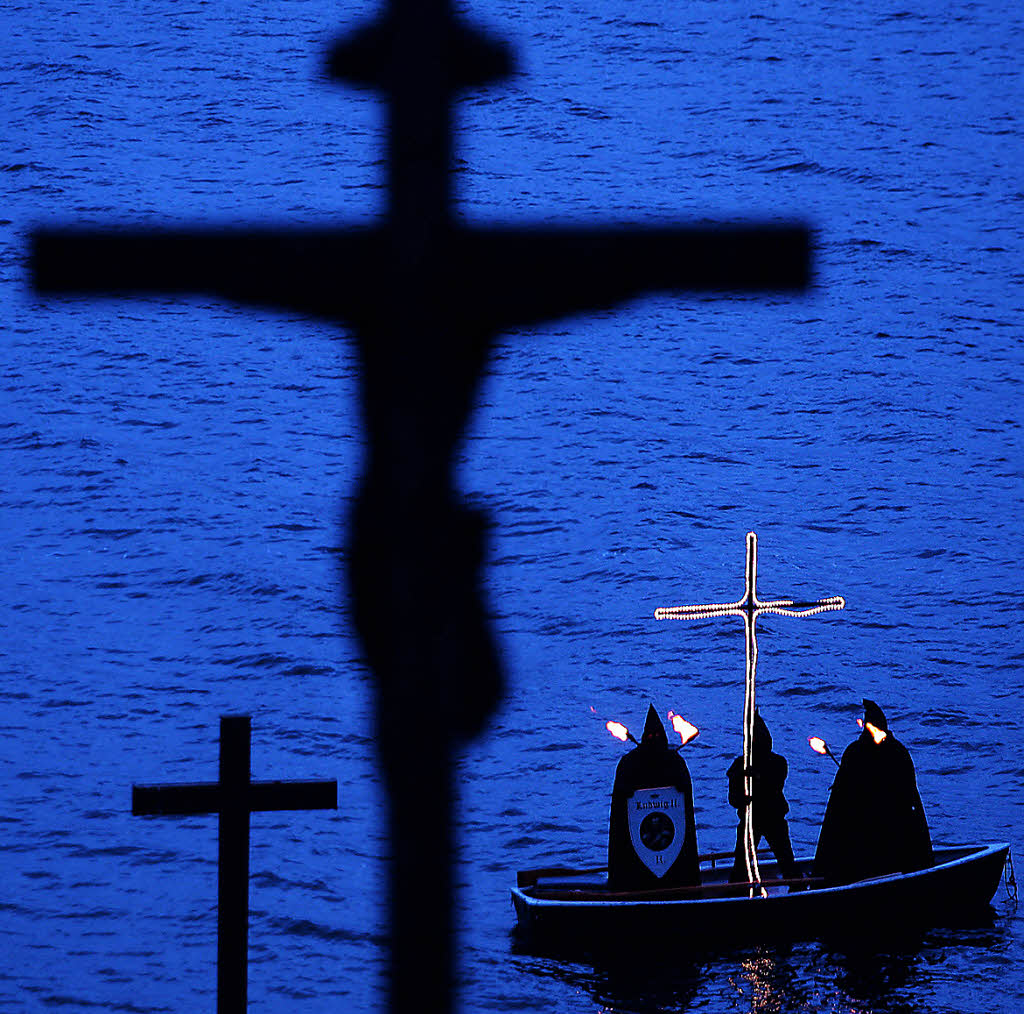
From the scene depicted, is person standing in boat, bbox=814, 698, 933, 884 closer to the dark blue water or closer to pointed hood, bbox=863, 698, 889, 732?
pointed hood, bbox=863, 698, 889, 732

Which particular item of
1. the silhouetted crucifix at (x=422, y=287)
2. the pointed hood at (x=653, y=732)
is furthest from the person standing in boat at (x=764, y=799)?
the silhouetted crucifix at (x=422, y=287)

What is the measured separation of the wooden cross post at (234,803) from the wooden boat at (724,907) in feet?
16.8

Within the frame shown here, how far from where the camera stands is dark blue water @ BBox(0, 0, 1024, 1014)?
11.9 meters

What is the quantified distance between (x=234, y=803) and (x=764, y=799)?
5.66m

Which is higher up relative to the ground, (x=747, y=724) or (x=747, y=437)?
(x=747, y=437)

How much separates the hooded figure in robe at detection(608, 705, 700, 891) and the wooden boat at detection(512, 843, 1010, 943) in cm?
11

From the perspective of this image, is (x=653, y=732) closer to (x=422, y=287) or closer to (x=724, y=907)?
(x=724, y=907)

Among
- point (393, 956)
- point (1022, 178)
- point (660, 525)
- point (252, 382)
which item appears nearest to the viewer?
point (393, 956)

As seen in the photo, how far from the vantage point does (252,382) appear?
28.3 meters

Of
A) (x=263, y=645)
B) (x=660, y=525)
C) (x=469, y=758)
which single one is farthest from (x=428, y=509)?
(x=660, y=525)

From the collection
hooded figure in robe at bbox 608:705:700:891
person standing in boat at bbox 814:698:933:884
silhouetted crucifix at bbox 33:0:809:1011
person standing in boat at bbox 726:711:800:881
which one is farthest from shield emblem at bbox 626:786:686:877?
silhouetted crucifix at bbox 33:0:809:1011

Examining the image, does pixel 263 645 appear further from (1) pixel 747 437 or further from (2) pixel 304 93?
(2) pixel 304 93

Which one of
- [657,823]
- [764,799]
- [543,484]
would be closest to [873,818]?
[764,799]

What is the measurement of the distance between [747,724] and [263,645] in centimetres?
1041
